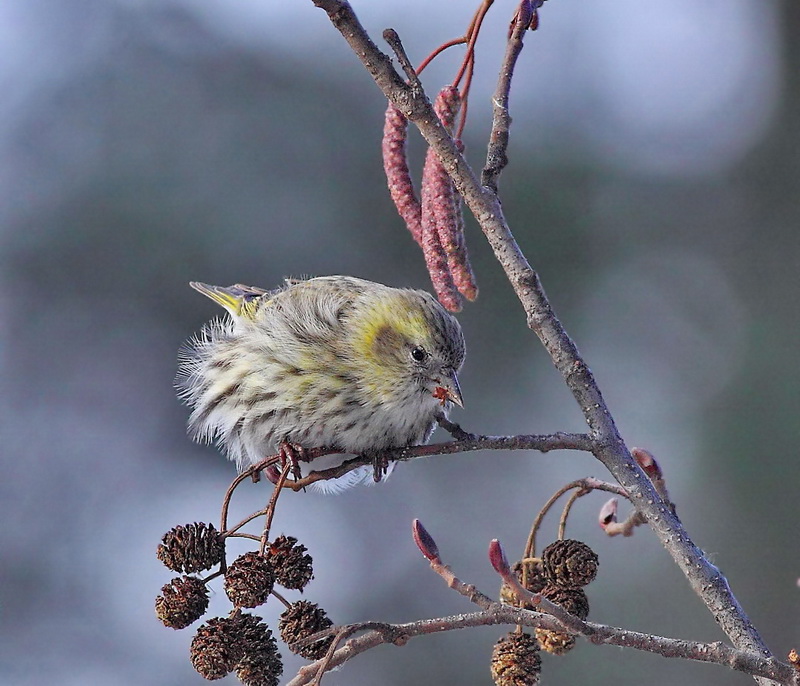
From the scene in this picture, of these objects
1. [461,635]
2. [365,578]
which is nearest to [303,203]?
[365,578]

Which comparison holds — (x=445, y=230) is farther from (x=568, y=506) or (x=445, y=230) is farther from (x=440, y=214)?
(x=568, y=506)

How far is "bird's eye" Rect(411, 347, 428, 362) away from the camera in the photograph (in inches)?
73.2

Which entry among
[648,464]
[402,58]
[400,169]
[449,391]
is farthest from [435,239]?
[449,391]

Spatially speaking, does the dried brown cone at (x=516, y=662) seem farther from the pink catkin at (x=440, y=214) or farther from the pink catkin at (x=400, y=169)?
the pink catkin at (x=400, y=169)

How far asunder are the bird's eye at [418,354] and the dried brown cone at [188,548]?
755 millimetres

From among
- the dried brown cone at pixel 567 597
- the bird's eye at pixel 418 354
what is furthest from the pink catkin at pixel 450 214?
the bird's eye at pixel 418 354

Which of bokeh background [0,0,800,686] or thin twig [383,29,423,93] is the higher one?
bokeh background [0,0,800,686]

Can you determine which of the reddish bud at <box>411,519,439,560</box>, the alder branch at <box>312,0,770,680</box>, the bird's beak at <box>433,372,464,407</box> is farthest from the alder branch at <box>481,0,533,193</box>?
the bird's beak at <box>433,372,464,407</box>

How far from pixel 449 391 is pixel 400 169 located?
579 millimetres

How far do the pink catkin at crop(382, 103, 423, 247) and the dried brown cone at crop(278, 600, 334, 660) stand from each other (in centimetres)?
48

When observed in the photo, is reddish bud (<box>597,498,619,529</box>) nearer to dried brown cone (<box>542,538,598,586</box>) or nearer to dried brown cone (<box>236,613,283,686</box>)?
dried brown cone (<box>542,538,598,586</box>)

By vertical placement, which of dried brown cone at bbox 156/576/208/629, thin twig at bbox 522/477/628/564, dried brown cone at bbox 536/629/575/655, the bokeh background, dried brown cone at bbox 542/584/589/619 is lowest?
dried brown cone at bbox 536/629/575/655

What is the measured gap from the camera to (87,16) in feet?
15.7

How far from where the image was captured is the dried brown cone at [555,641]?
48.1 inches
